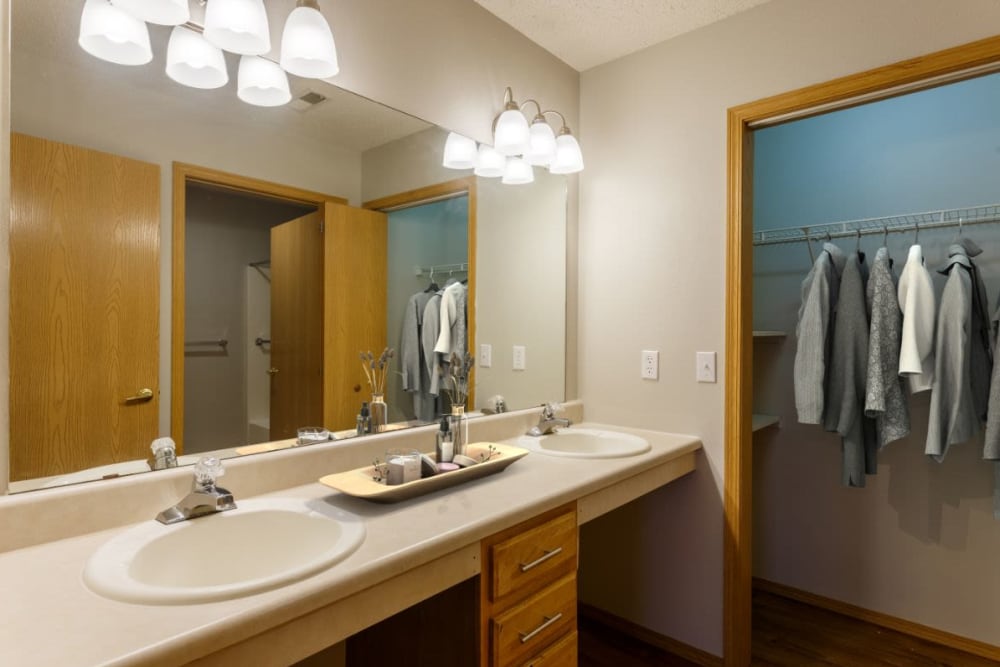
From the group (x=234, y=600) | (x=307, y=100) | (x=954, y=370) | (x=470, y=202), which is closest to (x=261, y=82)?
(x=307, y=100)

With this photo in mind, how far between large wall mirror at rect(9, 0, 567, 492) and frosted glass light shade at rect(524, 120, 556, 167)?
0.28m

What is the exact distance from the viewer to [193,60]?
48.8 inches

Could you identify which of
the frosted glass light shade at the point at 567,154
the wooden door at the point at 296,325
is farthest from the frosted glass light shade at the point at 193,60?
the frosted glass light shade at the point at 567,154

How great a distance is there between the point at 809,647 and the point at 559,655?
1.32 meters

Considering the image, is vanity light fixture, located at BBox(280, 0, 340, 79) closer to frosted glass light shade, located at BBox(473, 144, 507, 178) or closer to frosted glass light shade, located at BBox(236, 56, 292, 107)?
frosted glass light shade, located at BBox(236, 56, 292, 107)

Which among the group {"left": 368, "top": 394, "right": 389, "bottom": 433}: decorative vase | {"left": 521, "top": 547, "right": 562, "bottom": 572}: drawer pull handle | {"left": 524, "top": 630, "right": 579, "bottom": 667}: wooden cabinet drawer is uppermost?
{"left": 368, "top": 394, "right": 389, "bottom": 433}: decorative vase

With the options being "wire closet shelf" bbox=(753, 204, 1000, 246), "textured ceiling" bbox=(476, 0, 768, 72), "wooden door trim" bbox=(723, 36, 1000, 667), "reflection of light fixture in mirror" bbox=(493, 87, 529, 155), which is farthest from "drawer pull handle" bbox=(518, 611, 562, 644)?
"wire closet shelf" bbox=(753, 204, 1000, 246)

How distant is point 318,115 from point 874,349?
207 cm

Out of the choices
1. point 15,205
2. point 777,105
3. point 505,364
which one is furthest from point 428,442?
point 777,105

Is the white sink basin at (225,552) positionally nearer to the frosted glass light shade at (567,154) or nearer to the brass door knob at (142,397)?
the brass door knob at (142,397)

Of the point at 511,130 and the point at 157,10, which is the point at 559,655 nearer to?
the point at 511,130

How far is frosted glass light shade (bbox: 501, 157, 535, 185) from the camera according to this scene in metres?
2.08

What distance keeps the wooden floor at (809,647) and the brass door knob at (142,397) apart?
1.74 metres

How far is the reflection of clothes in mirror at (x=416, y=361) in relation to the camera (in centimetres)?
171
